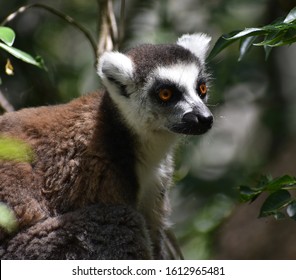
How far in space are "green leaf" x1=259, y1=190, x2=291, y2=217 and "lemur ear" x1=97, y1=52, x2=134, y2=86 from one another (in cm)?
196

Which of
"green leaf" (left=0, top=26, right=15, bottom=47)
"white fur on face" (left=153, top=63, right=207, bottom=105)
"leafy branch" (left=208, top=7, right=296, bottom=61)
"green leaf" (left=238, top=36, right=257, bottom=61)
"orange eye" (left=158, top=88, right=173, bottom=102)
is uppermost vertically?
"green leaf" (left=0, top=26, right=15, bottom=47)

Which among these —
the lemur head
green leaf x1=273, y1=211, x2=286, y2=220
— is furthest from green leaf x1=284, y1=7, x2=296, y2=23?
the lemur head

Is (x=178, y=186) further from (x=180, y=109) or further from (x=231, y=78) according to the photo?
(x=180, y=109)

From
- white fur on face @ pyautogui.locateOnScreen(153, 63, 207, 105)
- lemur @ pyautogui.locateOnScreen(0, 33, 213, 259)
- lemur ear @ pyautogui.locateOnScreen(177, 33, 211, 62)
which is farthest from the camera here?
lemur ear @ pyautogui.locateOnScreen(177, 33, 211, 62)

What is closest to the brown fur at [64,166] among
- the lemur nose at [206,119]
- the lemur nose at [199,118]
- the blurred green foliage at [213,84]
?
the lemur nose at [199,118]

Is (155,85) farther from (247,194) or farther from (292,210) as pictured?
(292,210)

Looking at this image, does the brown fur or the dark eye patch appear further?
the dark eye patch

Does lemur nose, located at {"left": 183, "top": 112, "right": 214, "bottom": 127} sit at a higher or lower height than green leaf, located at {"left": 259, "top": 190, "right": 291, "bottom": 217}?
higher

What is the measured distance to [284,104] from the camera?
8.69 meters

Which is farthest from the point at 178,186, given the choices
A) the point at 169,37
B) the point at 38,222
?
the point at 38,222

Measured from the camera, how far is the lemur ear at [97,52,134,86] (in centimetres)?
528

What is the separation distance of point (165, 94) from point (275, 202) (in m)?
1.78

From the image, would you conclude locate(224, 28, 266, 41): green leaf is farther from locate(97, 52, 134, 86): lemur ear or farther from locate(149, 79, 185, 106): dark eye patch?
→ locate(97, 52, 134, 86): lemur ear

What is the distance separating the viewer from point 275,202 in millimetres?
3754
